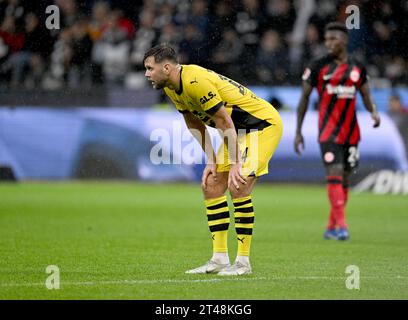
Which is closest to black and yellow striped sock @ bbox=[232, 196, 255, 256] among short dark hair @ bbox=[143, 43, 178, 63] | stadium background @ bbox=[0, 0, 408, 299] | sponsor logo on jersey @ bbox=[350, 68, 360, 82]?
short dark hair @ bbox=[143, 43, 178, 63]

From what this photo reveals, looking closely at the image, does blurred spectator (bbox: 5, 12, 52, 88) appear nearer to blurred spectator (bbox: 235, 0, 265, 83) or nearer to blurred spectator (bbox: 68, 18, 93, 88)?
blurred spectator (bbox: 68, 18, 93, 88)

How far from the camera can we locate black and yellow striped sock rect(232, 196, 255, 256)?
8641 mm

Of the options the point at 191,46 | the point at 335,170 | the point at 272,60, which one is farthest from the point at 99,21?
the point at 335,170

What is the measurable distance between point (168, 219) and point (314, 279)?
5.85 metres

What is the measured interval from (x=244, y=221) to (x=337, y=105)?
13.5 feet

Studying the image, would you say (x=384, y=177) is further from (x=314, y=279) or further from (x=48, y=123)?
(x=314, y=279)

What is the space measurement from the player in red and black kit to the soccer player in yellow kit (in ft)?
10.9

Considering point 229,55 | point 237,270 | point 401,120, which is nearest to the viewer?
point 237,270

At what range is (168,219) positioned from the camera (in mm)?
14023

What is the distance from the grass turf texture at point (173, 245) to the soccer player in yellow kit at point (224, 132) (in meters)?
0.43

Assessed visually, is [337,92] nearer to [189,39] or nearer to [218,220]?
[218,220]

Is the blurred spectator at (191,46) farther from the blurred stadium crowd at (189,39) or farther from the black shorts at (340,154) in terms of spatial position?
the black shorts at (340,154)

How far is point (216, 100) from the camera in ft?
26.9

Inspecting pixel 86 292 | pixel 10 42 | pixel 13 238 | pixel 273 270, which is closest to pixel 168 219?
pixel 13 238
